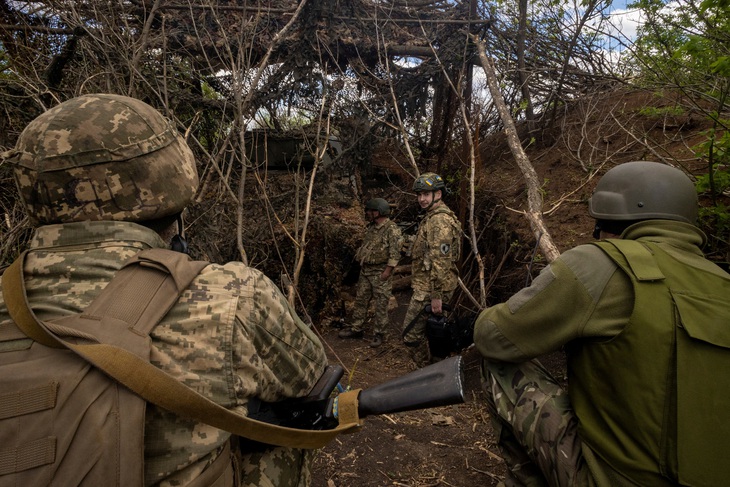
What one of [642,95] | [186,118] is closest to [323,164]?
[186,118]

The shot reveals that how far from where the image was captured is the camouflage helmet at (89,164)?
1175 millimetres

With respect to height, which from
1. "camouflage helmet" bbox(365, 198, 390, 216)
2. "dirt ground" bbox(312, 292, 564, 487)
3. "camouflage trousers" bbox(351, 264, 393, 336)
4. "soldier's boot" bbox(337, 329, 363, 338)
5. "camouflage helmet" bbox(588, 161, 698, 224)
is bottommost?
"soldier's boot" bbox(337, 329, 363, 338)

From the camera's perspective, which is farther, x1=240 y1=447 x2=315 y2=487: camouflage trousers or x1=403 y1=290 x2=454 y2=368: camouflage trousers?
x1=403 y1=290 x2=454 y2=368: camouflage trousers

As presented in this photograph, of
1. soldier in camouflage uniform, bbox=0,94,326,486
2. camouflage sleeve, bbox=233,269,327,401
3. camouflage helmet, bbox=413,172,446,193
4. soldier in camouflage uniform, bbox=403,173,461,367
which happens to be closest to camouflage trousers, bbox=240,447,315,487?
soldier in camouflage uniform, bbox=0,94,326,486

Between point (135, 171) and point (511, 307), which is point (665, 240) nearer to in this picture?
point (511, 307)

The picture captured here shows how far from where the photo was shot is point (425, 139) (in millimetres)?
8203

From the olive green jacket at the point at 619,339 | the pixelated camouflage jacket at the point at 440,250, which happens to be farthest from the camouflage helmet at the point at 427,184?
the olive green jacket at the point at 619,339

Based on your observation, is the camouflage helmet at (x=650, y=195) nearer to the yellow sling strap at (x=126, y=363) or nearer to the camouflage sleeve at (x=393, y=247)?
the yellow sling strap at (x=126, y=363)

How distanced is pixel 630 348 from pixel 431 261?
3756 mm

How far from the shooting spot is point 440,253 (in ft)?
17.2

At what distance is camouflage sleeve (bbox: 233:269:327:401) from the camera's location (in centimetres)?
114

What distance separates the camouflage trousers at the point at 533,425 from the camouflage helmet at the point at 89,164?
5.84ft

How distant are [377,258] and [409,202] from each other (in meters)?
2.27

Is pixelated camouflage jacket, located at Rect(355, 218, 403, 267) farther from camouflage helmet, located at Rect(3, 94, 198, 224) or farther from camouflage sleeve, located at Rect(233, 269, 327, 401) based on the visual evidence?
camouflage helmet, located at Rect(3, 94, 198, 224)
